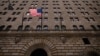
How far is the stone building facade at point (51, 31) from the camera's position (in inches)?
802

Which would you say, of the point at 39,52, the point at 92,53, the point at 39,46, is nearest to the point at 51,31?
the point at 39,46

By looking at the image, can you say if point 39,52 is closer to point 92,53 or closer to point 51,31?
point 51,31

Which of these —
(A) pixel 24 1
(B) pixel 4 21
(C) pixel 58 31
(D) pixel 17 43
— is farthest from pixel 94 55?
(A) pixel 24 1

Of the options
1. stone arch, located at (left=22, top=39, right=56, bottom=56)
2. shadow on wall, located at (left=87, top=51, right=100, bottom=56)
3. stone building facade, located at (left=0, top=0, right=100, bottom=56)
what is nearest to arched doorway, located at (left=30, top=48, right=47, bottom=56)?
stone building facade, located at (left=0, top=0, right=100, bottom=56)

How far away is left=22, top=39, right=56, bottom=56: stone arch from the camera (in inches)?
801

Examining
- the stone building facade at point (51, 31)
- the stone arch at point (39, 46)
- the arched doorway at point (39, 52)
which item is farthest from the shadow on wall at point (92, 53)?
the arched doorway at point (39, 52)

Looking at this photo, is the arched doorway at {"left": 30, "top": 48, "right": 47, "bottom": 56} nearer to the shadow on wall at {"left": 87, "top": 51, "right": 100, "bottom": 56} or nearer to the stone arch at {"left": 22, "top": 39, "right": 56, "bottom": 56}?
the stone arch at {"left": 22, "top": 39, "right": 56, "bottom": 56}

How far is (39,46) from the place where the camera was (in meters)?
21.2

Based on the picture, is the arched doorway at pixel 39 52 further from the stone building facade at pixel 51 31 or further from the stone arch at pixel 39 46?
the stone arch at pixel 39 46

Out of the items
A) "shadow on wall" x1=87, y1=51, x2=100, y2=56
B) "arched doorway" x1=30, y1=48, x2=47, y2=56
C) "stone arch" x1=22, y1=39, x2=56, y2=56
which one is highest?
"stone arch" x1=22, y1=39, x2=56, y2=56

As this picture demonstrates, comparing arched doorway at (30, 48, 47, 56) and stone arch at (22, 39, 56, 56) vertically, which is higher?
stone arch at (22, 39, 56, 56)

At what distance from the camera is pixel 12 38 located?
21812mm

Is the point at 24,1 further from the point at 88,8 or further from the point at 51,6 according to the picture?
the point at 88,8

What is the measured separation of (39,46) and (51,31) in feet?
10.5
